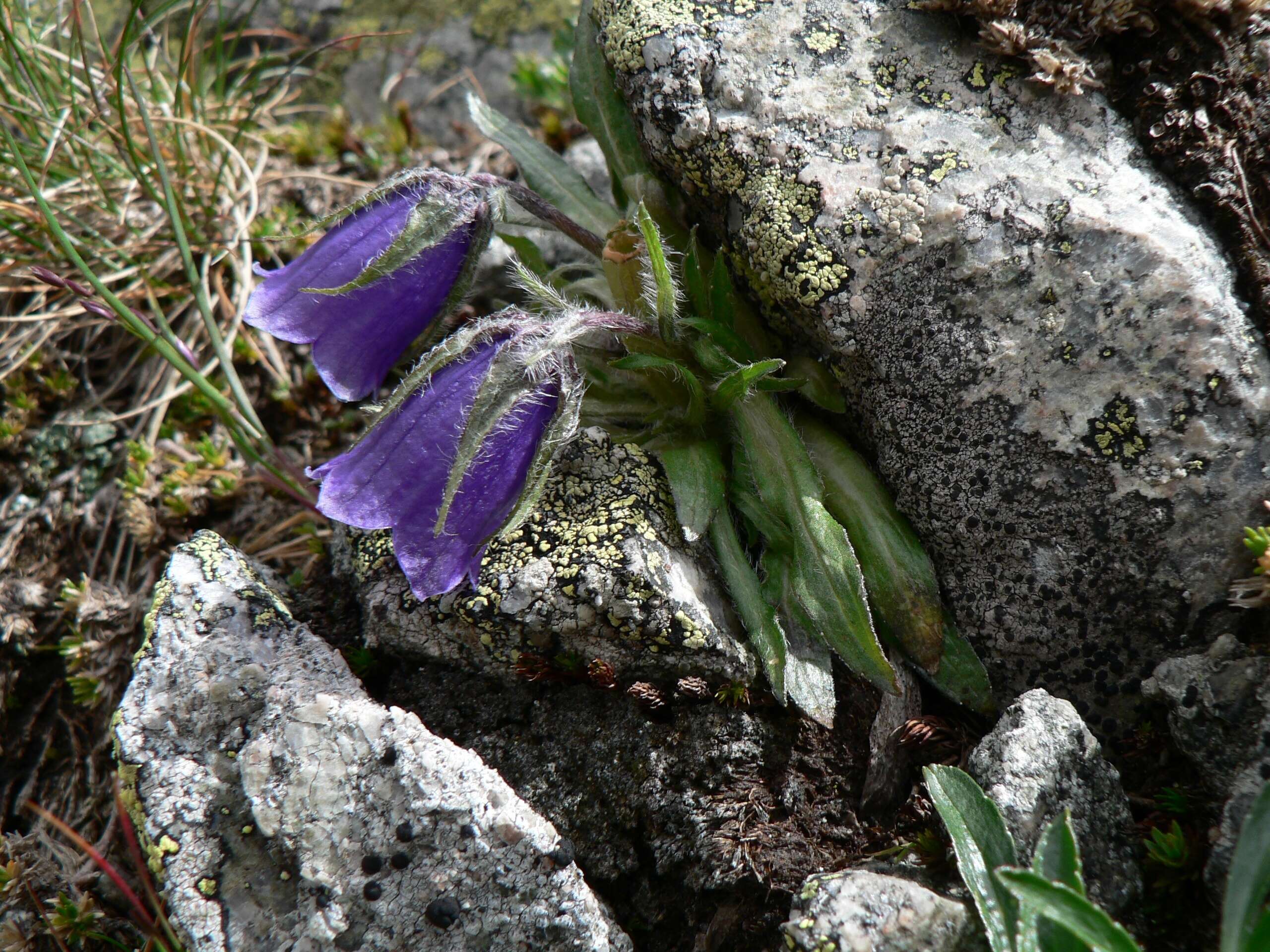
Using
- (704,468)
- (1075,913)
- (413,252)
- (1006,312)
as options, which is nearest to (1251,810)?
(1075,913)

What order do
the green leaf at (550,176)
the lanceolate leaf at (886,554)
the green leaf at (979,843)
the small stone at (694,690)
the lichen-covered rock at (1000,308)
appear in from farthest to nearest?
the green leaf at (550,176) → the lanceolate leaf at (886,554) → the small stone at (694,690) → the lichen-covered rock at (1000,308) → the green leaf at (979,843)

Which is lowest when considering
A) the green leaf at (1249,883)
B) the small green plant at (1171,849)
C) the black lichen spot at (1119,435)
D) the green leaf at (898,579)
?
the green leaf at (898,579)

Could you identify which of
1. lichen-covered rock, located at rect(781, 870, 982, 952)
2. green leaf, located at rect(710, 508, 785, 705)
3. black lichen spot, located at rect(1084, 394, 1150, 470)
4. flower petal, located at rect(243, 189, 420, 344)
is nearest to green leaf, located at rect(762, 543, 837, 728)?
green leaf, located at rect(710, 508, 785, 705)

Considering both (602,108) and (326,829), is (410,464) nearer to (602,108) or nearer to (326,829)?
(326,829)

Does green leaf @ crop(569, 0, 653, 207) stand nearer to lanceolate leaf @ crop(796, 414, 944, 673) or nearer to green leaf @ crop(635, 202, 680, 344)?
green leaf @ crop(635, 202, 680, 344)

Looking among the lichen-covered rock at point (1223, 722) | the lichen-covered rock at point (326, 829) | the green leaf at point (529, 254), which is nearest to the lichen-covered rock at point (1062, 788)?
the lichen-covered rock at point (1223, 722)

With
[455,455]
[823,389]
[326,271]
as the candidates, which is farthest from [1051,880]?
[326,271]

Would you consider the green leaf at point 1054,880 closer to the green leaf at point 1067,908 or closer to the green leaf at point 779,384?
the green leaf at point 1067,908
